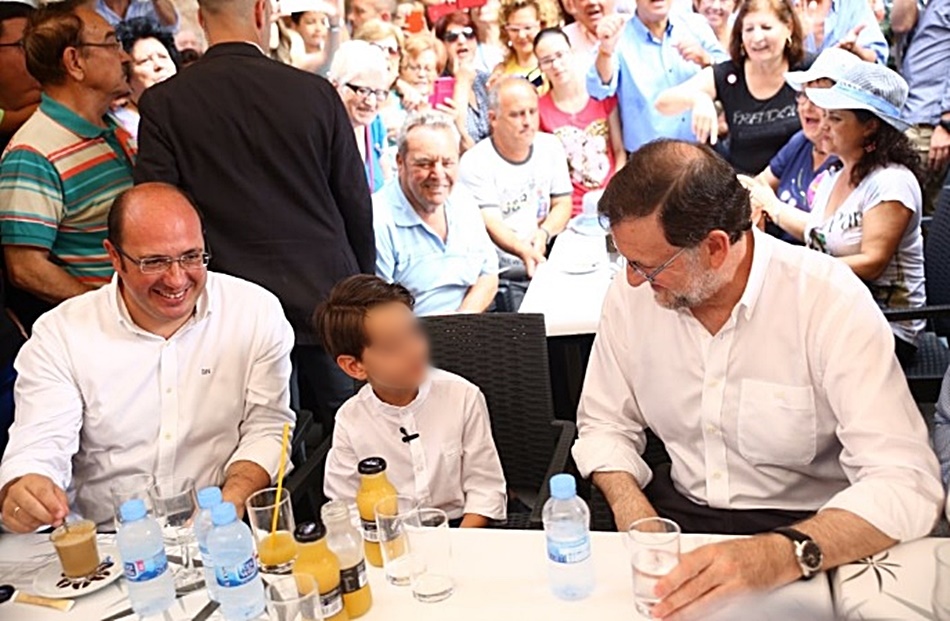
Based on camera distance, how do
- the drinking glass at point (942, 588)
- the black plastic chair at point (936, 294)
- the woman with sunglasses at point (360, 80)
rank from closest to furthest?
the drinking glass at point (942, 588) → the black plastic chair at point (936, 294) → the woman with sunglasses at point (360, 80)

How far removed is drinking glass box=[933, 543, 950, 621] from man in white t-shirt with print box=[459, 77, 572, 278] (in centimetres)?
262

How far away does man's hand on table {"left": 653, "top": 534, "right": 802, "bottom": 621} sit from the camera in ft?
4.17

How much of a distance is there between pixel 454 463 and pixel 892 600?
96 centimetres

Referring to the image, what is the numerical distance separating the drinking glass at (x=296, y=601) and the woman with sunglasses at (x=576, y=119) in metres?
3.19

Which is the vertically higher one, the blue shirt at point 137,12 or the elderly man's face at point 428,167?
the blue shirt at point 137,12

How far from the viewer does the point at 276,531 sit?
1.46 meters

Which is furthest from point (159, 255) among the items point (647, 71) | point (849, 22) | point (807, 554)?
point (849, 22)

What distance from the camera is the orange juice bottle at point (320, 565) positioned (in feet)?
4.26

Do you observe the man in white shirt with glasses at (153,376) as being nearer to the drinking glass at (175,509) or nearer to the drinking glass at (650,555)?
the drinking glass at (175,509)

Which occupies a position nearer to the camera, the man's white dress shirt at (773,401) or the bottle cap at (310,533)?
the bottle cap at (310,533)

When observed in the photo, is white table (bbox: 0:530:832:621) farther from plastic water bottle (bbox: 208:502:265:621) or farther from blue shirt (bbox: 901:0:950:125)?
blue shirt (bbox: 901:0:950:125)

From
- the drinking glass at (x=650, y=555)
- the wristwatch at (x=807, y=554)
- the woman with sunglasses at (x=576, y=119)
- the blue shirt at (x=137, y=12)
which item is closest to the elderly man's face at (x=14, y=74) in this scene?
the blue shirt at (x=137, y=12)

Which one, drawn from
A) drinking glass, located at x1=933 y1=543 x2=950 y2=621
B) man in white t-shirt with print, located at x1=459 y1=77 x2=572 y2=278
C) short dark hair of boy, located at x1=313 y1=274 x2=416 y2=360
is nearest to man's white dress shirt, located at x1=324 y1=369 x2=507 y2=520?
short dark hair of boy, located at x1=313 y1=274 x2=416 y2=360

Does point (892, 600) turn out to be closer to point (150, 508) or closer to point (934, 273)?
point (150, 508)
